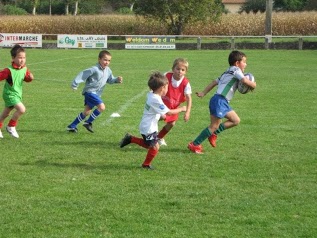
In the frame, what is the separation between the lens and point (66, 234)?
611cm

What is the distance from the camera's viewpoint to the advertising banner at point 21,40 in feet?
139

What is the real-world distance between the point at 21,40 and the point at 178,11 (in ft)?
45.6

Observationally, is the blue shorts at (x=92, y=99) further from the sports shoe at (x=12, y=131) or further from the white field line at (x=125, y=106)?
the sports shoe at (x=12, y=131)

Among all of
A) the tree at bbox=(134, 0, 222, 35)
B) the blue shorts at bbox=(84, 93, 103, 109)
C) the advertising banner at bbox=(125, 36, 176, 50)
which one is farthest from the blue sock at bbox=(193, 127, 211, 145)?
the tree at bbox=(134, 0, 222, 35)

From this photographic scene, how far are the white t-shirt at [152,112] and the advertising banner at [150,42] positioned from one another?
33443 millimetres

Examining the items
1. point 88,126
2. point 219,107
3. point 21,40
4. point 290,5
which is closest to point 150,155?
point 219,107

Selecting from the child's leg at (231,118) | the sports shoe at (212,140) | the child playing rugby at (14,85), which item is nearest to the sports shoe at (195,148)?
the sports shoe at (212,140)

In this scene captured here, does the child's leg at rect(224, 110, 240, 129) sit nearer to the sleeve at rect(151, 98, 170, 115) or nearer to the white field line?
the sleeve at rect(151, 98, 170, 115)

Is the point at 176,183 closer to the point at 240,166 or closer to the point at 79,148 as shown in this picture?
the point at 240,166

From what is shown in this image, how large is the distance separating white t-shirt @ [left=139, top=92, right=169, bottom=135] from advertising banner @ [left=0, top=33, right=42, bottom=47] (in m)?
34.7

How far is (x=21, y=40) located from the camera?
42812 millimetres

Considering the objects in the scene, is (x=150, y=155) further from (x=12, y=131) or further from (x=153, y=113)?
(x=12, y=131)

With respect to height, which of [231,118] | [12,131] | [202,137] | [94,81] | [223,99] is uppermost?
[94,81]

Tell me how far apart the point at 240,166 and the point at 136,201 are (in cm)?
228
